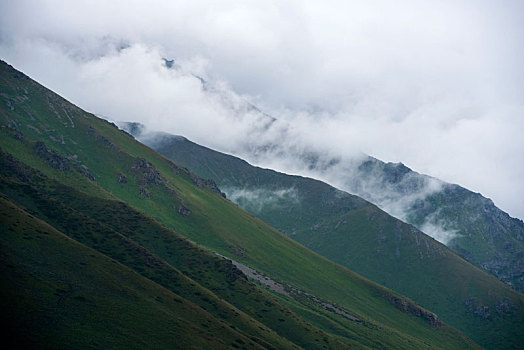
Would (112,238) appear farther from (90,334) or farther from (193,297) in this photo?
(90,334)

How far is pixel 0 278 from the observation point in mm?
109625

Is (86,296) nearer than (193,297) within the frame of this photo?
Yes

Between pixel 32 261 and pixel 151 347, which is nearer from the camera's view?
pixel 151 347

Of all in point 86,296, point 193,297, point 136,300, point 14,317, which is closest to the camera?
point 14,317

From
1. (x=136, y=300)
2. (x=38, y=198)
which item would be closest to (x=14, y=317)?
(x=136, y=300)

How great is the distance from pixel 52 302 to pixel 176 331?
34.9 metres

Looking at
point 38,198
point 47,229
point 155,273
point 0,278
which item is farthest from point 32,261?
A: point 38,198

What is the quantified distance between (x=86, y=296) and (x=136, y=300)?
54.4 ft

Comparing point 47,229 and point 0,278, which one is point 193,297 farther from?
point 0,278

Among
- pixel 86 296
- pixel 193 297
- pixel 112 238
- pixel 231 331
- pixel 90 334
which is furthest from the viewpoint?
pixel 112 238

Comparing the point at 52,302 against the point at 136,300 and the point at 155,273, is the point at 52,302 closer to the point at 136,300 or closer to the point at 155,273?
the point at 136,300

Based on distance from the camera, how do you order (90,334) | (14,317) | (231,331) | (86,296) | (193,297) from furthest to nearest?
(193,297)
(231,331)
(86,296)
(90,334)
(14,317)

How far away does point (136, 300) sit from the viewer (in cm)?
13500

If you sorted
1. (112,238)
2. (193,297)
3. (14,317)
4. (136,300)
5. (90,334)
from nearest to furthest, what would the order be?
(14,317)
(90,334)
(136,300)
(193,297)
(112,238)
